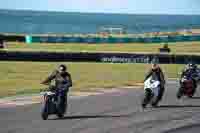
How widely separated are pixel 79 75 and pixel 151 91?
16333 millimetres

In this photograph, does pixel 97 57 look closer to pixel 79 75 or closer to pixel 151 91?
pixel 79 75

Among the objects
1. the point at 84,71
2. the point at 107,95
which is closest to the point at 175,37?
the point at 84,71

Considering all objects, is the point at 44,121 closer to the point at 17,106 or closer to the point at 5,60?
the point at 17,106

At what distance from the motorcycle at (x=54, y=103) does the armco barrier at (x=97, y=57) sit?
27052 mm

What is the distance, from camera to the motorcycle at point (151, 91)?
22.5 meters

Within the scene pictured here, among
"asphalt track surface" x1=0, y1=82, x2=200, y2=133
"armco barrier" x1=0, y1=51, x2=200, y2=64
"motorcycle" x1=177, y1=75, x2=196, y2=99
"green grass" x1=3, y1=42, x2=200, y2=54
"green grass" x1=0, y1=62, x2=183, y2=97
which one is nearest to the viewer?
"asphalt track surface" x1=0, y1=82, x2=200, y2=133

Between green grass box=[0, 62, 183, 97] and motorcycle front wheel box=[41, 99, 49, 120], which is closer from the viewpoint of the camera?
motorcycle front wheel box=[41, 99, 49, 120]

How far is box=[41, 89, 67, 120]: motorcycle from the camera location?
1892cm

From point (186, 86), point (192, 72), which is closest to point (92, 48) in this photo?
point (192, 72)

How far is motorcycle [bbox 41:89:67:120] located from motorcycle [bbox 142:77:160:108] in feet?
13.4

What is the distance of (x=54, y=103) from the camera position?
752 inches

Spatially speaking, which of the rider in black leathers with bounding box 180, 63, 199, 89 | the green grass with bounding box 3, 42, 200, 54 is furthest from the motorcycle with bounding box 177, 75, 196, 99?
the green grass with bounding box 3, 42, 200, 54

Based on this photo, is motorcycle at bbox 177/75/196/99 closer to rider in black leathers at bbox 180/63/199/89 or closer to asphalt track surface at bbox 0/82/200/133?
rider in black leathers at bbox 180/63/199/89

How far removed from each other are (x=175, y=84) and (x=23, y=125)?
1766 cm
